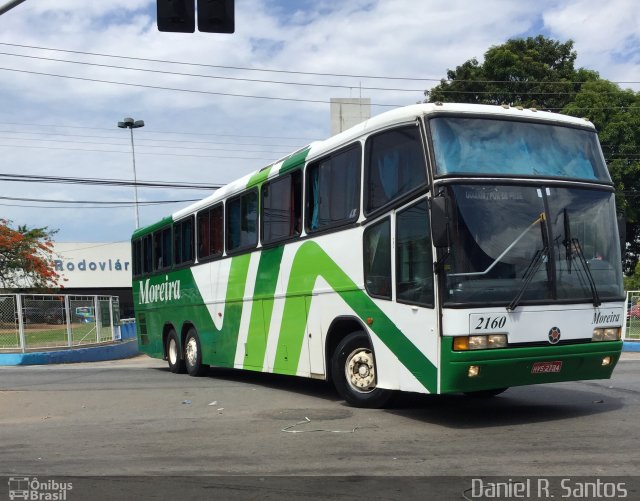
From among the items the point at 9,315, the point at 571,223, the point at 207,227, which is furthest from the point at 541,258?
→ the point at 9,315

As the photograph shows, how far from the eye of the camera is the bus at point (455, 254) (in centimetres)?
781

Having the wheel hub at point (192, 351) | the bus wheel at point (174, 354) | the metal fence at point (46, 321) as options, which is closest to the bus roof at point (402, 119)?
the wheel hub at point (192, 351)

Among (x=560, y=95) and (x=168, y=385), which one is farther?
(x=560, y=95)

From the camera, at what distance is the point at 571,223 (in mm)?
8352

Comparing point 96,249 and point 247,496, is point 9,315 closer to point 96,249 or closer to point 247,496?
point 247,496

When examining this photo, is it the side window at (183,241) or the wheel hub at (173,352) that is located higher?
the side window at (183,241)

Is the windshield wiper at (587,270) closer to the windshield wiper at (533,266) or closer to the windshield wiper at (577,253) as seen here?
the windshield wiper at (577,253)

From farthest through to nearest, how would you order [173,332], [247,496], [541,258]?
[173,332], [541,258], [247,496]

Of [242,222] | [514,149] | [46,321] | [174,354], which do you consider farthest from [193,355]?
[514,149]

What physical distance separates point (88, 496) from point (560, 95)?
103 ft

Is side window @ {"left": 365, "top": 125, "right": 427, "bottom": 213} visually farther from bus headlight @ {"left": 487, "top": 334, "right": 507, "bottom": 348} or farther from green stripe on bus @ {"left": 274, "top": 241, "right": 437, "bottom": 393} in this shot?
bus headlight @ {"left": 487, "top": 334, "right": 507, "bottom": 348}

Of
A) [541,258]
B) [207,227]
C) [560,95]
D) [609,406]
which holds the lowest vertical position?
[609,406]

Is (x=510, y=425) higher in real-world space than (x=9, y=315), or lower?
lower

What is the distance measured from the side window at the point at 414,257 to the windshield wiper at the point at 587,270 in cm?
166
